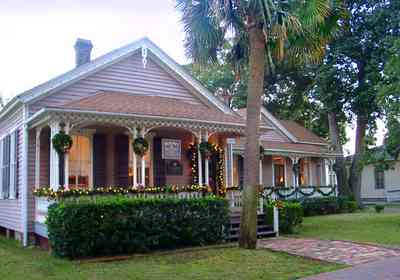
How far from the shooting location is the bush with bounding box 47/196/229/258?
1141 centimetres

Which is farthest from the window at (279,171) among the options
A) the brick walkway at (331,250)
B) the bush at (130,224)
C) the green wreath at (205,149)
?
the bush at (130,224)

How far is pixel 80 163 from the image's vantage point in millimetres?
15500

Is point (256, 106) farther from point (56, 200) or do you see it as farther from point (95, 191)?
point (56, 200)

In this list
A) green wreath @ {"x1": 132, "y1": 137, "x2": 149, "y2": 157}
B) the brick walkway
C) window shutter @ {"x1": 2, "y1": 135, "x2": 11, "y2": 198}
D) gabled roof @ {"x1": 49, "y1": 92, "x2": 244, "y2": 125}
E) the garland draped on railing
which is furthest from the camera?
the garland draped on railing

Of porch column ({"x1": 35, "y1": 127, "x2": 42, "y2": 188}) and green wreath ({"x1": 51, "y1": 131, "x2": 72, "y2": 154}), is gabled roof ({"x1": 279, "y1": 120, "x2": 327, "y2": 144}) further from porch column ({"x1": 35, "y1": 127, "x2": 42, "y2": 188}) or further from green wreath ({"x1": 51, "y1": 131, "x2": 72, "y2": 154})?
green wreath ({"x1": 51, "y1": 131, "x2": 72, "y2": 154})

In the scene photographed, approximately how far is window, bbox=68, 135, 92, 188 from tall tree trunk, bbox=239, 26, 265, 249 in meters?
5.84

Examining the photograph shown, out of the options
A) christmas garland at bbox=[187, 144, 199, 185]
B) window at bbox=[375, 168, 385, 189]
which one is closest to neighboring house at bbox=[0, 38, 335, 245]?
christmas garland at bbox=[187, 144, 199, 185]

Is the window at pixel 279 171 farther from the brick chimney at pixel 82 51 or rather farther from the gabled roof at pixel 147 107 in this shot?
the brick chimney at pixel 82 51

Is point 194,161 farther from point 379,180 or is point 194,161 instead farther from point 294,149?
point 379,180

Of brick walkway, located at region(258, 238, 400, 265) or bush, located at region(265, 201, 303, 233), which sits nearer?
brick walkway, located at region(258, 238, 400, 265)

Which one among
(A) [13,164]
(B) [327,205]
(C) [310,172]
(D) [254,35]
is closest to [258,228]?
(D) [254,35]

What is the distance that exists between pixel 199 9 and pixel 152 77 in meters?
4.65

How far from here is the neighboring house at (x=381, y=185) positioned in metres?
36.1

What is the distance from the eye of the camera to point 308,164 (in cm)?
2878
